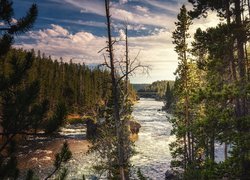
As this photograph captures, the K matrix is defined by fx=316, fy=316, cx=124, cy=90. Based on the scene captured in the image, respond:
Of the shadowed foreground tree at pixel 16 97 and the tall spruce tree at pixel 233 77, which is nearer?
the shadowed foreground tree at pixel 16 97

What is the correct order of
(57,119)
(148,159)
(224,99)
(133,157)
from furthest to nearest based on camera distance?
(133,157) → (148,159) → (224,99) → (57,119)

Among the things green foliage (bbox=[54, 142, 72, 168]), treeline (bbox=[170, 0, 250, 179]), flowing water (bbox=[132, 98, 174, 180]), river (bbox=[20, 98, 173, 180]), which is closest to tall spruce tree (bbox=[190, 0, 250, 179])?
treeline (bbox=[170, 0, 250, 179])

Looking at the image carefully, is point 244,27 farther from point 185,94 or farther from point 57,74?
point 57,74

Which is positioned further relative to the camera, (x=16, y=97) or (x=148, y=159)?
(x=148, y=159)

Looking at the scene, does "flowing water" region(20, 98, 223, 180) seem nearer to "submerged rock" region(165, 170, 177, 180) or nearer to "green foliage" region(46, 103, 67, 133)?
"submerged rock" region(165, 170, 177, 180)

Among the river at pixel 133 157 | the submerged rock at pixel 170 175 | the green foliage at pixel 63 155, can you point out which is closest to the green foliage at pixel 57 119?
the green foliage at pixel 63 155

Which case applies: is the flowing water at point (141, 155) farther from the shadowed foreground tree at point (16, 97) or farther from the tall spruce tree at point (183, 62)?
the shadowed foreground tree at point (16, 97)

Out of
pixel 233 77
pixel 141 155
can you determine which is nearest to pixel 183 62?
pixel 233 77

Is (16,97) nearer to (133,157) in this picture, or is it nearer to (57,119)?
(57,119)

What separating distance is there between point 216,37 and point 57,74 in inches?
3482

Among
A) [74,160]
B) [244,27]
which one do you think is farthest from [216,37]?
[74,160]

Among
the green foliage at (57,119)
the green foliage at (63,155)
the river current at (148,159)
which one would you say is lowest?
the river current at (148,159)

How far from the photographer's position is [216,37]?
56.9 feet

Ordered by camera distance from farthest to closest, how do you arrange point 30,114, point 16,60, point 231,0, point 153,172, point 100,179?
point 153,172
point 100,179
point 231,0
point 16,60
point 30,114
